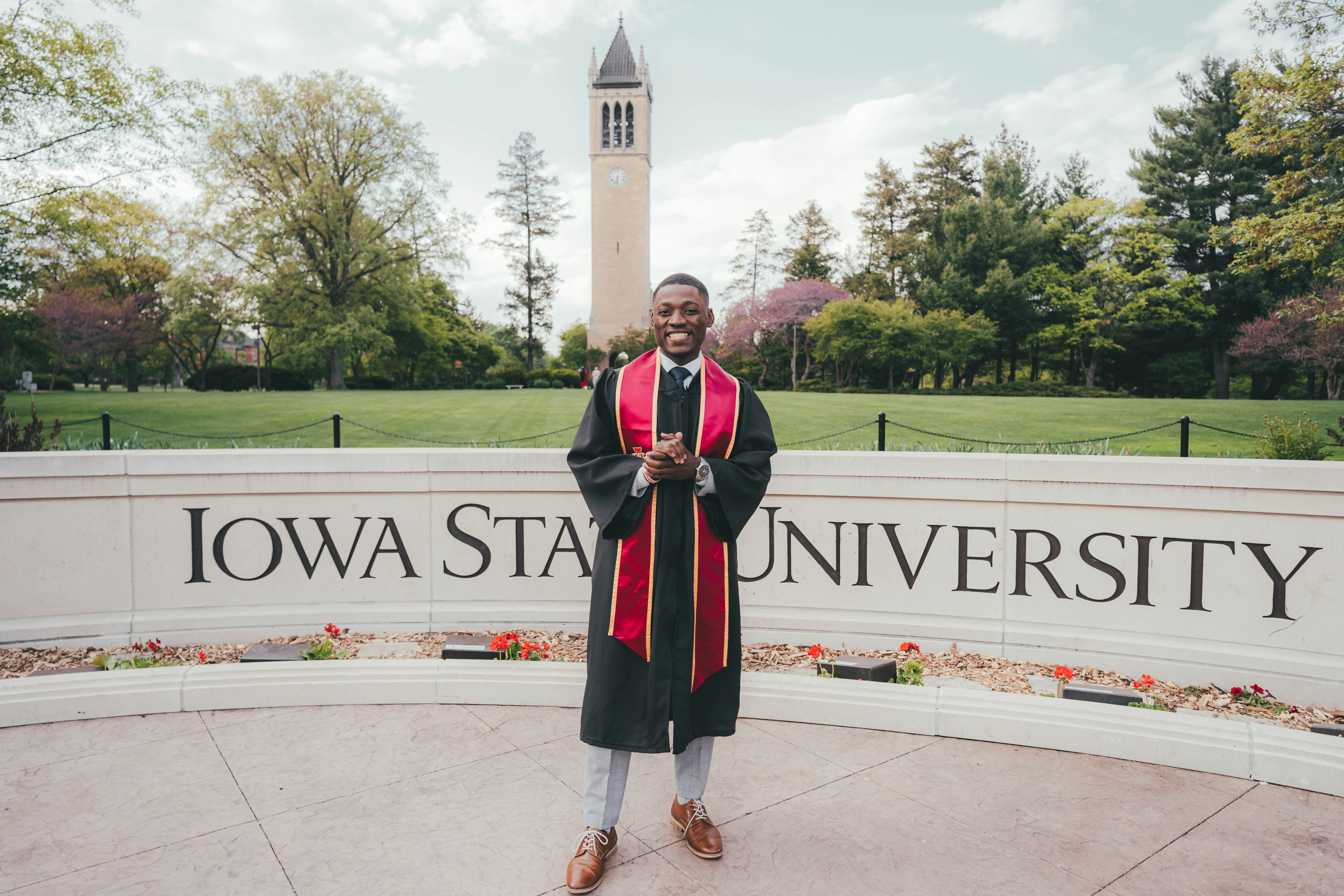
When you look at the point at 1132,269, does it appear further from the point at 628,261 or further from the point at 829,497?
the point at 829,497

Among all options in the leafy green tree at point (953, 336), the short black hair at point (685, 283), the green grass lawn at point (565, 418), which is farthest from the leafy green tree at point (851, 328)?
the short black hair at point (685, 283)

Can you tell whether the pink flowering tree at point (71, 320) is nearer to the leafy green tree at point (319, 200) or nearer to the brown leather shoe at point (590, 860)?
the leafy green tree at point (319, 200)

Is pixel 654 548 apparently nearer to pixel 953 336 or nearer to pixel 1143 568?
pixel 1143 568

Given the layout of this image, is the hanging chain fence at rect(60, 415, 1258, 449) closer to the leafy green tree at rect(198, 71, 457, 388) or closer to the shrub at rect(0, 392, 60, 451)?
the shrub at rect(0, 392, 60, 451)

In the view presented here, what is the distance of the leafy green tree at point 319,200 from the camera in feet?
98.3

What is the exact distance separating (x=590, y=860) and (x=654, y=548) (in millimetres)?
1102

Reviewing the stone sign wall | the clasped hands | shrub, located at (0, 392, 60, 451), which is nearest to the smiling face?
the clasped hands

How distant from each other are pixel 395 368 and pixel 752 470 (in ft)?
152

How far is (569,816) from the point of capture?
3.10 m

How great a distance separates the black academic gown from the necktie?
0.5 inches

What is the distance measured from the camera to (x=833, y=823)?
9.99 ft

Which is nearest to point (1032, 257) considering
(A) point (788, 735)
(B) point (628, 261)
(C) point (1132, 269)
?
(C) point (1132, 269)

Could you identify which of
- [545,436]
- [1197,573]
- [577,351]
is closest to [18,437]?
[545,436]

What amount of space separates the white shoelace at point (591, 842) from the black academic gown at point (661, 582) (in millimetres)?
339
